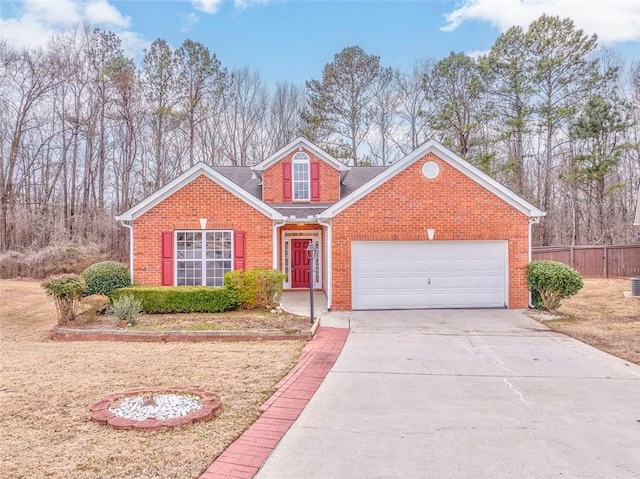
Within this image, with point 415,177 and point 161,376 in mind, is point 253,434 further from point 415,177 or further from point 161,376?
point 415,177

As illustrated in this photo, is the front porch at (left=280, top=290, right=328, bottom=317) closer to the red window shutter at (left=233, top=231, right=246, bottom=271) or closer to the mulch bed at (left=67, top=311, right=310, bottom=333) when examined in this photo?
the mulch bed at (left=67, top=311, right=310, bottom=333)

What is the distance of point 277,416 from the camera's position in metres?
5.21

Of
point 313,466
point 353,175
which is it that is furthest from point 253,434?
point 353,175

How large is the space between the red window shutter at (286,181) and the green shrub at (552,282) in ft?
29.3

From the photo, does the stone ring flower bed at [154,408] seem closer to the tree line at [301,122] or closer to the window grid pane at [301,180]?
the window grid pane at [301,180]

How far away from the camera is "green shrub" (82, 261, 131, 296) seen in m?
13.1

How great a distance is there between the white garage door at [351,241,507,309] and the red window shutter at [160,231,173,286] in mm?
5707

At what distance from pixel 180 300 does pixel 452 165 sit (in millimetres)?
8873

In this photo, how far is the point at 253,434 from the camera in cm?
469

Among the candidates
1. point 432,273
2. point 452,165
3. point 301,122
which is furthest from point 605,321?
point 301,122

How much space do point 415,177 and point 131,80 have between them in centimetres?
2157

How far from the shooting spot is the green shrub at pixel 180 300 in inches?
501

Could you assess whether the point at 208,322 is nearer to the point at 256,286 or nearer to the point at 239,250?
the point at 256,286

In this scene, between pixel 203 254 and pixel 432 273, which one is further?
pixel 203 254
